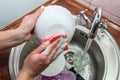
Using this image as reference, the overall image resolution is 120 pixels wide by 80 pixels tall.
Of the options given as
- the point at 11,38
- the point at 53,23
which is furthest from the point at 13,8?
the point at 53,23

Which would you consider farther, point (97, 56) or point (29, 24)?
point (97, 56)

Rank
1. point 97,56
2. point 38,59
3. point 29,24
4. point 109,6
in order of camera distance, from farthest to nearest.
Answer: point 109,6
point 97,56
point 29,24
point 38,59

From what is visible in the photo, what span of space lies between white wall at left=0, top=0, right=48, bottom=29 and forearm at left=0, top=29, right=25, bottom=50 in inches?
8.4

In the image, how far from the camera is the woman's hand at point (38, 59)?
1.87 ft

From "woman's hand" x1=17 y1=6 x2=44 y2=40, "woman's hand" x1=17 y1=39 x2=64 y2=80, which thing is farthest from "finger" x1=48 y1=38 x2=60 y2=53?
"woman's hand" x1=17 y1=6 x2=44 y2=40

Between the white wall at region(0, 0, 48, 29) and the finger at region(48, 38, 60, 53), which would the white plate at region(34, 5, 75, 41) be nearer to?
the finger at region(48, 38, 60, 53)

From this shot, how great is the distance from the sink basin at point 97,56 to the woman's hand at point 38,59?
20 cm

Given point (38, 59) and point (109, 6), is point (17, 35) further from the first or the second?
point (109, 6)

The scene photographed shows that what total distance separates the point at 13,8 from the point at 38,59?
472 millimetres

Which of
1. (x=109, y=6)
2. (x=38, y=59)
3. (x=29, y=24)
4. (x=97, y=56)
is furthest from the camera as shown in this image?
(x=109, y=6)

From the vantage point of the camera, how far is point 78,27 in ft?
2.87

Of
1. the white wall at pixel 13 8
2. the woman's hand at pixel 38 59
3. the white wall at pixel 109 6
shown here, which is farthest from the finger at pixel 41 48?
the white wall at pixel 109 6

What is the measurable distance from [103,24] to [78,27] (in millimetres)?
106

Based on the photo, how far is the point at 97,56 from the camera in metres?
0.89
